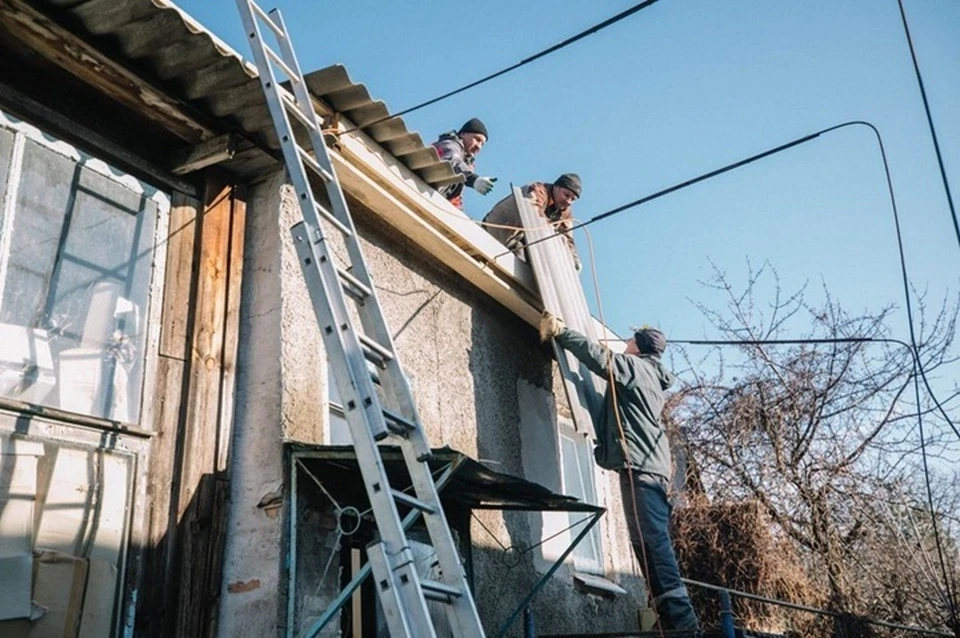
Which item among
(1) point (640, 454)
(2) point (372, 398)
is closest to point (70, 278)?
(2) point (372, 398)

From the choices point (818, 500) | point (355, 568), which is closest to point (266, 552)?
point (355, 568)

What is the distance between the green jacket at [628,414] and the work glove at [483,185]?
1.69 m

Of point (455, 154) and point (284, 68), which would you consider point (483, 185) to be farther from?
point (284, 68)

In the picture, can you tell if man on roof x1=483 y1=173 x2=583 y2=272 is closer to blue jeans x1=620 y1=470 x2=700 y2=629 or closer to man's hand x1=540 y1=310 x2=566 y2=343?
man's hand x1=540 y1=310 x2=566 y2=343

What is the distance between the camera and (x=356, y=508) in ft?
14.3

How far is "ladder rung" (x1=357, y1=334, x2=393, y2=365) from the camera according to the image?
3500 millimetres

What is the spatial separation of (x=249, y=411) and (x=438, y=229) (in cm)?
205

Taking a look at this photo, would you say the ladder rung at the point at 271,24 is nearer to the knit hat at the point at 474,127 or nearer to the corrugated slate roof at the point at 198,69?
the corrugated slate roof at the point at 198,69

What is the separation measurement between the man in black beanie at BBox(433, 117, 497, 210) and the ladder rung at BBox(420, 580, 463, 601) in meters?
4.00

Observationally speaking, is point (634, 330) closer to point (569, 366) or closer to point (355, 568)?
point (569, 366)

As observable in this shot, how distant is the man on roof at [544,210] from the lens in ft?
22.4

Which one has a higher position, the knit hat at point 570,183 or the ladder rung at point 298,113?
the knit hat at point 570,183

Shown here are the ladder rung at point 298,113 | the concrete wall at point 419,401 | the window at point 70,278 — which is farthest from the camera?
the ladder rung at point 298,113

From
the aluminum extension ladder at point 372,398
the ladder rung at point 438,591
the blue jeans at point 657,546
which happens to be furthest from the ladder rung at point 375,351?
the blue jeans at point 657,546
